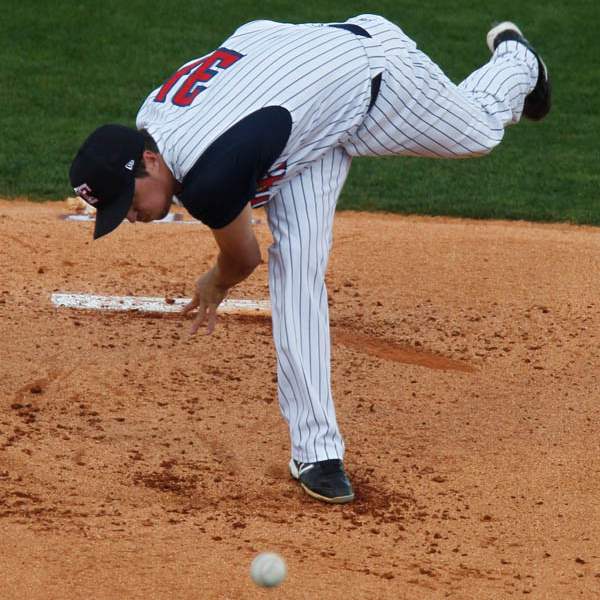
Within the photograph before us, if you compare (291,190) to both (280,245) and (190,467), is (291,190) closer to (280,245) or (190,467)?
(280,245)

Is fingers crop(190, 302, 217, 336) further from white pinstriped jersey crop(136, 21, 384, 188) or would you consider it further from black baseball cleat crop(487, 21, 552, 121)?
black baseball cleat crop(487, 21, 552, 121)

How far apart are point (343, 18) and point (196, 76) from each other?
8.48 metres

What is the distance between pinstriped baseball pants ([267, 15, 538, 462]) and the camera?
14.9ft

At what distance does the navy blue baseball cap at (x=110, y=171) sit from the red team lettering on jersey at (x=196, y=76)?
0.80 ft

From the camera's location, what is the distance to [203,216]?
414 centimetres

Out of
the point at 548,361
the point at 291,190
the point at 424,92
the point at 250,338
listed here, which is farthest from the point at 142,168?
the point at 548,361

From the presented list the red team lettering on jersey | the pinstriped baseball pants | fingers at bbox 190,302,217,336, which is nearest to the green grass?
the pinstriped baseball pants

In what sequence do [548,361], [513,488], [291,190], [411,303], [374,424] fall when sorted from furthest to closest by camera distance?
[411,303], [548,361], [374,424], [513,488], [291,190]

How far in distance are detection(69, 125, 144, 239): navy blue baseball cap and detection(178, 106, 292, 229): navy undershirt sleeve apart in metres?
0.18

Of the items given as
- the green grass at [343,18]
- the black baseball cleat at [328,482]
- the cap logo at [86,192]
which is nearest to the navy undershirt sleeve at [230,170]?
the cap logo at [86,192]

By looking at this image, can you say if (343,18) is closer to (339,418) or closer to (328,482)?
(339,418)

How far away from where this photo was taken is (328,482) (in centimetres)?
466

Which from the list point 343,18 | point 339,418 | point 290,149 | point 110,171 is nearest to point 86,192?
point 110,171

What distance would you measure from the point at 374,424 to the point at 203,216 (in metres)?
1.69
